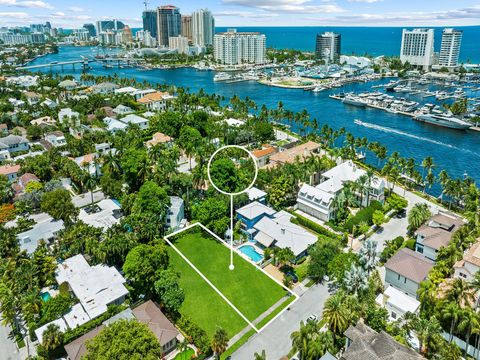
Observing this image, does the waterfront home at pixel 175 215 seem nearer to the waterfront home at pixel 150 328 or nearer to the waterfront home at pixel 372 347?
the waterfront home at pixel 150 328

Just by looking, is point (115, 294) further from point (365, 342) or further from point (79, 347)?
point (365, 342)

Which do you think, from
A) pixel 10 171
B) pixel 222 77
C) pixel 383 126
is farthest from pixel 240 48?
pixel 10 171

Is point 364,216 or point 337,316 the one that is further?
point 364,216

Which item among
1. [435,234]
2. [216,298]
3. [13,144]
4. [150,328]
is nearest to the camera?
[150,328]

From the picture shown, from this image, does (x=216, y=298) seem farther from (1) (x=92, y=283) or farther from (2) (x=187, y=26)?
(2) (x=187, y=26)

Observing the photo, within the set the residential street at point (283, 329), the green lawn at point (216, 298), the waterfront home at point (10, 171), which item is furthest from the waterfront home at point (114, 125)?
the residential street at point (283, 329)

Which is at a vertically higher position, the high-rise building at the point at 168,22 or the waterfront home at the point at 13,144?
the high-rise building at the point at 168,22
